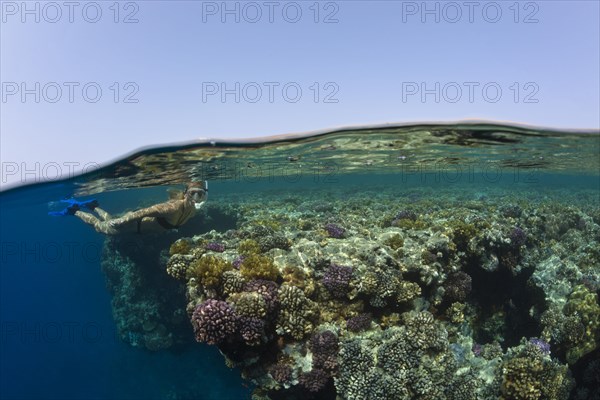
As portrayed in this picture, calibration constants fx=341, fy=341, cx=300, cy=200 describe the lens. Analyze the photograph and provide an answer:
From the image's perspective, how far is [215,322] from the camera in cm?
649

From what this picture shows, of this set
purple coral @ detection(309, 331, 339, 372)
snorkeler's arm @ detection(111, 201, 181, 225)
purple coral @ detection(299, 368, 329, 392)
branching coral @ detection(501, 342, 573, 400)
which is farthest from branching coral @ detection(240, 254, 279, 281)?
snorkeler's arm @ detection(111, 201, 181, 225)

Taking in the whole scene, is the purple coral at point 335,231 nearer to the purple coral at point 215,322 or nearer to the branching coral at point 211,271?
the branching coral at point 211,271

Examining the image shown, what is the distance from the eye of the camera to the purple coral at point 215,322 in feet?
21.4

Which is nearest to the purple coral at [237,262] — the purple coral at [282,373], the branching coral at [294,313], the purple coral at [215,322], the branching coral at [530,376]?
the branching coral at [294,313]

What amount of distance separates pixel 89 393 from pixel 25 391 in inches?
458

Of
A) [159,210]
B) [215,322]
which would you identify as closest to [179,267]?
[215,322]

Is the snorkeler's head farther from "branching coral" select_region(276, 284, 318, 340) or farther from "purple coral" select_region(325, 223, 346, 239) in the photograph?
"branching coral" select_region(276, 284, 318, 340)

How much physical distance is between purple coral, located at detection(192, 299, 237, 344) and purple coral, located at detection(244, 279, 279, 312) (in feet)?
2.30

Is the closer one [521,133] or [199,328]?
[199,328]

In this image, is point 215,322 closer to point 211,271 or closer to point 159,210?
point 211,271

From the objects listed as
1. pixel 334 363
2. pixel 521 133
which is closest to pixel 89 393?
pixel 334 363

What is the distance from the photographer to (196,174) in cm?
2466

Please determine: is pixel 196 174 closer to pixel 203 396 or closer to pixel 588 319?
pixel 203 396

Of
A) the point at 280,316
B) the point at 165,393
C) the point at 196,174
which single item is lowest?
the point at 165,393
